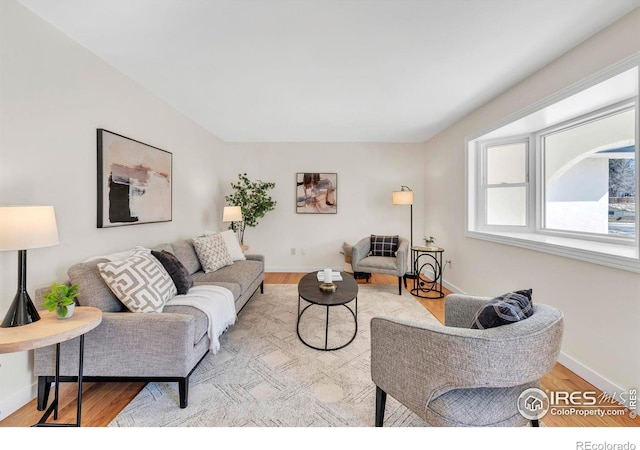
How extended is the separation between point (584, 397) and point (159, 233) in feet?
12.7

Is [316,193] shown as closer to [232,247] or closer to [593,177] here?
[232,247]

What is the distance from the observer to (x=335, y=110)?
318 centimetres

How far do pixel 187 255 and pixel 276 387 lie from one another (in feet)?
5.76

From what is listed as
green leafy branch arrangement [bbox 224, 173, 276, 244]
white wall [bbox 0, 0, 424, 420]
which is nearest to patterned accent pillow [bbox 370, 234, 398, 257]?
green leafy branch arrangement [bbox 224, 173, 276, 244]

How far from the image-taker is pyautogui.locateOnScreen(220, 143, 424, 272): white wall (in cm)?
468

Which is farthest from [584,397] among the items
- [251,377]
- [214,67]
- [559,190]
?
[214,67]

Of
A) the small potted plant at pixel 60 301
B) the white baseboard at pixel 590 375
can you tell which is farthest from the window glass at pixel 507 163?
the small potted plant at pixel 60 301

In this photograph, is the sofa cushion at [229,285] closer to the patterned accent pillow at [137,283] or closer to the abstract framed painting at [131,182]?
the patterned accent pillow at [137,283]

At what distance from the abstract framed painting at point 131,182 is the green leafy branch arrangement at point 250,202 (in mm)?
1350

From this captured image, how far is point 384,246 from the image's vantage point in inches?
162

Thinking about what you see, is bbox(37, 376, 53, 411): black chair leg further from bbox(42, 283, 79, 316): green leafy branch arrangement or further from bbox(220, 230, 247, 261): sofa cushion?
bbox(220, 230, 247, 261): sofa cushion

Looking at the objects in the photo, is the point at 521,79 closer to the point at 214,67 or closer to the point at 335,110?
the point at 335,110

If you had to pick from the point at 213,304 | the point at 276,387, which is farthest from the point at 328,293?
the point at 213,304

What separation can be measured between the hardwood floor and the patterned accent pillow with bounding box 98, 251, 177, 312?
54 centimetres
